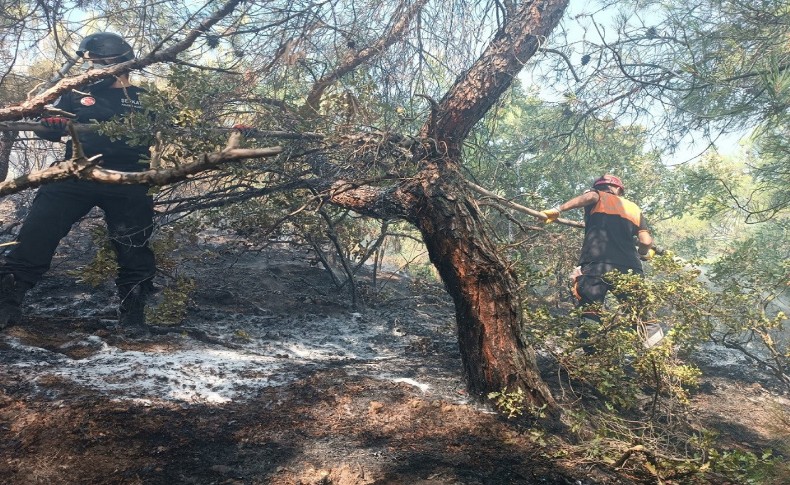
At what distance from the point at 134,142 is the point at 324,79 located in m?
2.15

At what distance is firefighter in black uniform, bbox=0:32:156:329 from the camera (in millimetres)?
3475

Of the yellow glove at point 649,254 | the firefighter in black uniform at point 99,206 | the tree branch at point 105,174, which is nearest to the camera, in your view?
the tree branch at point 105,174

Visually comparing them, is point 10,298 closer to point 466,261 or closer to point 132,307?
point 132,307

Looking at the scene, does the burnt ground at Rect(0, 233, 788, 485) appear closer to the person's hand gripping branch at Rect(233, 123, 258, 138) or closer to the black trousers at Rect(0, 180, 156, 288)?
the black trousers at Rect(0, 180, 156, 288)

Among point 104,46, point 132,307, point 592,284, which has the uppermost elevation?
point 104,46

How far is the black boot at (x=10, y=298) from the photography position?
11.1 feet

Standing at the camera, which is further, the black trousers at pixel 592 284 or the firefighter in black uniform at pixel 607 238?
the firefighter in black uniform at pixel 607 238

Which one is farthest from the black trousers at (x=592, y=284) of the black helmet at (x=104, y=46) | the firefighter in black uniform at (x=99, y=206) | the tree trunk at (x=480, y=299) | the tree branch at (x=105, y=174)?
the black helmet at (x=104, y=46)

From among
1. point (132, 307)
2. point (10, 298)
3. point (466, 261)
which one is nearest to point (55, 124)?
point (10, 298)

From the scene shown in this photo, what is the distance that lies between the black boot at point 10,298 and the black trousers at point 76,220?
46mm

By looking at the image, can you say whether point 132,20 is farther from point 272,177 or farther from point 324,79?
point 272,177

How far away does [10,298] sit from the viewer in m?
3.41

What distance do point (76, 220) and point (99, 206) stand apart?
7.9 inches

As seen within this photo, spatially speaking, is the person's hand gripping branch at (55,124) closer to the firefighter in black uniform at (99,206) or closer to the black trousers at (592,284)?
the firefighter in black uniform at (99,206)
